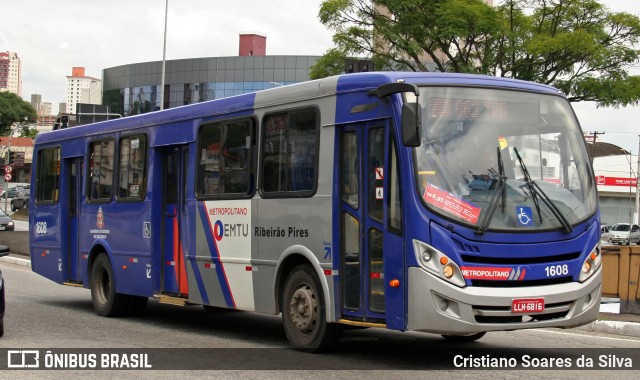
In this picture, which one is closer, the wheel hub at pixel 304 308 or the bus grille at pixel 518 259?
the bus grille at pixel 518 259

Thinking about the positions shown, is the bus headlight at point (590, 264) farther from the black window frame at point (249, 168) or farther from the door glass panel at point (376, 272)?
the black window frame at point (249, 168)

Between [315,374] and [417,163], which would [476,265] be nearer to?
[417,163]

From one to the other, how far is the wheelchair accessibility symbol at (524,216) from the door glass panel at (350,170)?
1.68 m

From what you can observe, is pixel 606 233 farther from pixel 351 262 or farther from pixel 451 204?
pixel 451 204

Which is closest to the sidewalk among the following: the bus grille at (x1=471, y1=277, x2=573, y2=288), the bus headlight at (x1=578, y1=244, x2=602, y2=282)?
the bus headlight at (x1=578, y1=244, x2=602, y2=282)

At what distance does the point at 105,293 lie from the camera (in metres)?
15.4

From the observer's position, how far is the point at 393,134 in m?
9.54

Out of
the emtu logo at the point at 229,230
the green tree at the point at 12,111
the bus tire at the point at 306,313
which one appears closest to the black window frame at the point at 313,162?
the emtu logo at the point at 229,230

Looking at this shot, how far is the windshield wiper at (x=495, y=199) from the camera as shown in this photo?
9125 millimetres

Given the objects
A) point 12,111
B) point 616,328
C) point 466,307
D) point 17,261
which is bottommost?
point 17,261

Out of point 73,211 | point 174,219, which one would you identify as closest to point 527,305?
point 174,219

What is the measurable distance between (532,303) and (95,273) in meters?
8.67

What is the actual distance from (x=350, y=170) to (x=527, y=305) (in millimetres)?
2344

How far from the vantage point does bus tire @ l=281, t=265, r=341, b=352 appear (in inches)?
412
